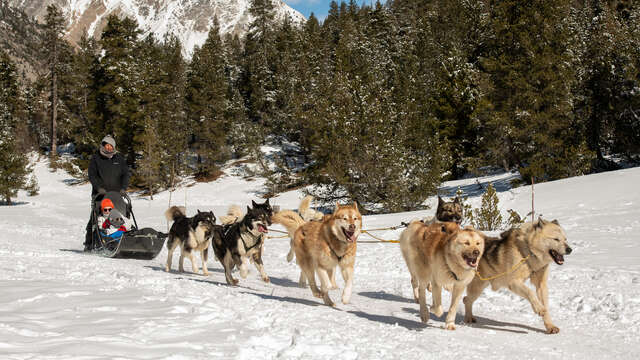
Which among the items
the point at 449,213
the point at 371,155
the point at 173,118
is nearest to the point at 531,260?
the point at 449,213

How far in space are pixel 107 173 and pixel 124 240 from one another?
175 cm

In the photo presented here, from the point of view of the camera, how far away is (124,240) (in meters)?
9.14

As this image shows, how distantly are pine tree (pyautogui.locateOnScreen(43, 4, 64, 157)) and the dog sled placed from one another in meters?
49.1

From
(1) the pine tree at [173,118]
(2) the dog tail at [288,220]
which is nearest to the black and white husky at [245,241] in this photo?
(2) the dog tail at [288,220]

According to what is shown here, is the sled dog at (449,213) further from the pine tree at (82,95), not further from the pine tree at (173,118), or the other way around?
the pine tree at (82,95)

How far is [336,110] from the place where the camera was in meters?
23.4

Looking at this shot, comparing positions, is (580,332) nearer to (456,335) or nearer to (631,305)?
(631,305)

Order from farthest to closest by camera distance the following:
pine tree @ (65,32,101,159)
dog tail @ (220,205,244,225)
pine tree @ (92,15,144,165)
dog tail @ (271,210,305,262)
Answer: pine tree @ (65,32,101,159) → pine tree @ (92,15,144,165) → dog tail @ (220,205,244,225) → dog tail @ (271,210,305,262)

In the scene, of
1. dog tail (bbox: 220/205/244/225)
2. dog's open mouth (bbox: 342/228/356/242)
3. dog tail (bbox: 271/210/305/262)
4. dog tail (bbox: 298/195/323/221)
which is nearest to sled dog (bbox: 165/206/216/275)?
dog tail (bbox: 220/205/244/225)

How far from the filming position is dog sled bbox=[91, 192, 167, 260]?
921 cm

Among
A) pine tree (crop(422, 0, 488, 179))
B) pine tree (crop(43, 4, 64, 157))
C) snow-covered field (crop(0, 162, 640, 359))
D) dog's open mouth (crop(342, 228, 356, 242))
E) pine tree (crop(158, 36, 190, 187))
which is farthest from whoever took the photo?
pine tree (crop(43, 4, 64, 157))

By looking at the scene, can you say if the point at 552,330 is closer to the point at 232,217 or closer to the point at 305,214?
the point at 305,214

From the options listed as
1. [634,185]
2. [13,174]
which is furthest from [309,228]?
[13,174]

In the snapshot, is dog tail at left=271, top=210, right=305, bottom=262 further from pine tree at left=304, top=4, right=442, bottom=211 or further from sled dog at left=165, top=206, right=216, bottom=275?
pine tree at left=304, top=4, right=442, bottom=211
